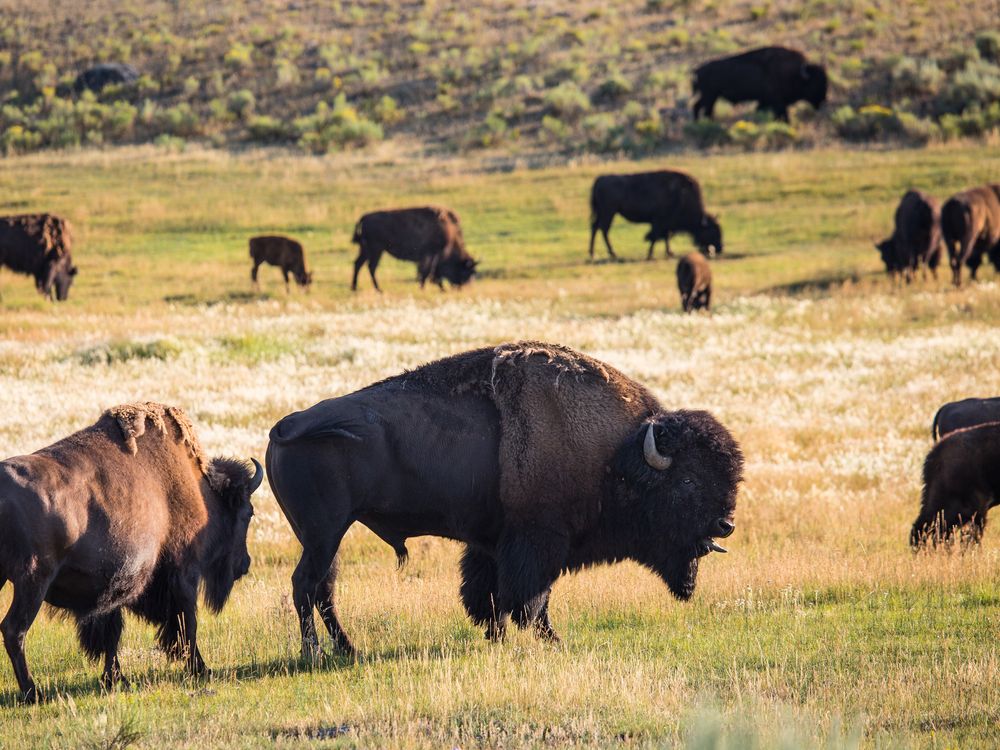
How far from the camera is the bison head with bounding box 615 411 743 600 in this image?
25.9ft

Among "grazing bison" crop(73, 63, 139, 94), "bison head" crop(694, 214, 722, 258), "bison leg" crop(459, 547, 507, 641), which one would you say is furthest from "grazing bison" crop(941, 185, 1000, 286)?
"grazing bison" crop(73, 63, 139, 94)

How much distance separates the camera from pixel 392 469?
777 centimetres

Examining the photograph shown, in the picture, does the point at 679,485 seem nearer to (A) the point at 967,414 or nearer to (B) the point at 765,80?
(A) the point at 967,414

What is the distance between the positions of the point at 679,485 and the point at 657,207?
2908 centimetres

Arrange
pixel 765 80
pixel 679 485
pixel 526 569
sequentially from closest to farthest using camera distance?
pixel 526 569 → pixel 679 485 → pixel 765 80

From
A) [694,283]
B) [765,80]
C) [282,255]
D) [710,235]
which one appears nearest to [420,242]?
[282,255]

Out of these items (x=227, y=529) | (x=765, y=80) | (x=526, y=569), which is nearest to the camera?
(x=526, y=569)

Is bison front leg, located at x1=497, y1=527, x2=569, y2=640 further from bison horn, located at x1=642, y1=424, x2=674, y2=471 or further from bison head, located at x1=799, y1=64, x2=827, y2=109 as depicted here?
bison head, located at x1=799, y1=64, x2=827, y2=109

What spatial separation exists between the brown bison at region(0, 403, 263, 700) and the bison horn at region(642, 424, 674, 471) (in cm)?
240

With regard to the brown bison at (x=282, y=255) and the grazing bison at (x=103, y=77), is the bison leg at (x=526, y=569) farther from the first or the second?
the grazing bison at (x=103, y=77)

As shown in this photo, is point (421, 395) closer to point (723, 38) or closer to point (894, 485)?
point (894, 485)

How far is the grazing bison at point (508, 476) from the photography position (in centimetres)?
766

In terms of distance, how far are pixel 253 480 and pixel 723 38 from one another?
198ft

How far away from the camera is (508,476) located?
788cm
